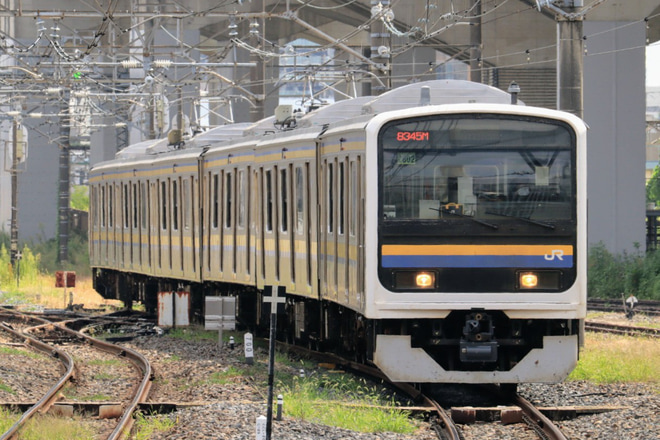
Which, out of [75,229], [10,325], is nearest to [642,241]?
[10,325]

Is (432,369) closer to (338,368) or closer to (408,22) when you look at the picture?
(338,368)

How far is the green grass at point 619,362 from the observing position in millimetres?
14180

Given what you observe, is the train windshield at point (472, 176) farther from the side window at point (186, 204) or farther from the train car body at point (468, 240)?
the side window at point (186, 204)

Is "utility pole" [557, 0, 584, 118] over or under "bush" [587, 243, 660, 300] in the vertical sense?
over

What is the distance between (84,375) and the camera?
15.9m

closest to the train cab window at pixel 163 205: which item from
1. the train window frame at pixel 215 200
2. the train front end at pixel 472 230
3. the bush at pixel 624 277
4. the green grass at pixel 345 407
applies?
the train window frame at pixel 215 200

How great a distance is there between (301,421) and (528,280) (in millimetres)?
2822

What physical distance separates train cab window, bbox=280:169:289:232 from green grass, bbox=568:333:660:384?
4.08 meters

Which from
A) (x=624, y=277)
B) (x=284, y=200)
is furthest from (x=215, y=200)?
(x=624, y=277)

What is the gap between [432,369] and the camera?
12.8 metres

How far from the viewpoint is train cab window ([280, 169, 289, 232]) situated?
56.0 feet

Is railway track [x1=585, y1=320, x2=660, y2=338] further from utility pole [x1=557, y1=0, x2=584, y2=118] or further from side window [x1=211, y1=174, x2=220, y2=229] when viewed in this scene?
side window [x1=211, y1=174, x2=220, y2=229]

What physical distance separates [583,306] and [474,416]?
1823mm

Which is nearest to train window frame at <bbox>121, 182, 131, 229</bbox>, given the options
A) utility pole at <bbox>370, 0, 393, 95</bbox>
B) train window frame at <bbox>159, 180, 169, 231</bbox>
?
train window frame at <bbox>159, 180, 169, 231</bbox>
